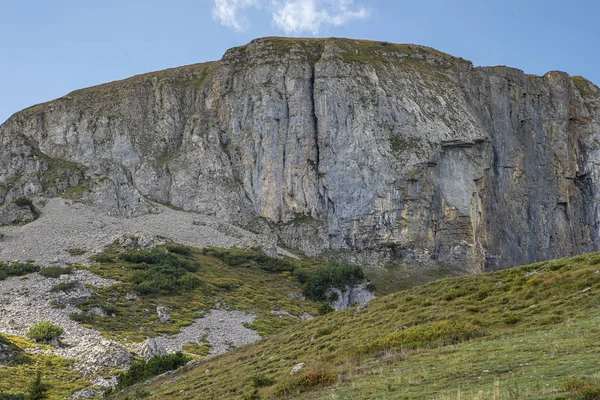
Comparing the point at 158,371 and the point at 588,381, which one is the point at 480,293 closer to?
the point at 588,381

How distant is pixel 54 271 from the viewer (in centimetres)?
6825

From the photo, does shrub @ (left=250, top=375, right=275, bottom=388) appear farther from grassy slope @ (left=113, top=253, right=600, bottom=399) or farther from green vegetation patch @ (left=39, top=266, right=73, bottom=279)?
green vegetation patch @ (left=39, top=266, right=73, bottom=279)

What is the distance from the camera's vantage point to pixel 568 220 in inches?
4847

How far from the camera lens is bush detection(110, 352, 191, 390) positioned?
33.5m

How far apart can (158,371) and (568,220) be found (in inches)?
4295

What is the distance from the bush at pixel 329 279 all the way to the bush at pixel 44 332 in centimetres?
3890

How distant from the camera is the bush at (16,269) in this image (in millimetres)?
68406

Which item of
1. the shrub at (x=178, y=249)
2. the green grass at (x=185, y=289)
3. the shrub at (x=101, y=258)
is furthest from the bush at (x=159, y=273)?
the shrub at (x=178, y=249)

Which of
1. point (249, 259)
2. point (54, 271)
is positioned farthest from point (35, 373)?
point (249, 259)

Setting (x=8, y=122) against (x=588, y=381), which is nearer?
(x=588, y=381)

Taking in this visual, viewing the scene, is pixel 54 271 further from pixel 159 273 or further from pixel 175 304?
pixel 175 304

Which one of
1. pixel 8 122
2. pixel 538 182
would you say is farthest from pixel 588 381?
pixel 8 122

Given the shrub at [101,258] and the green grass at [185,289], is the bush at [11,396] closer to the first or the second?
the green grass at [185,289]

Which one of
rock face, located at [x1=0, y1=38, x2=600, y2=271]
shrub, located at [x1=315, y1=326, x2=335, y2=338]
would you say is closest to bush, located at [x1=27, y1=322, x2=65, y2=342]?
shrub, located at [x1=315, y1=326, x2=335, y2=338]
